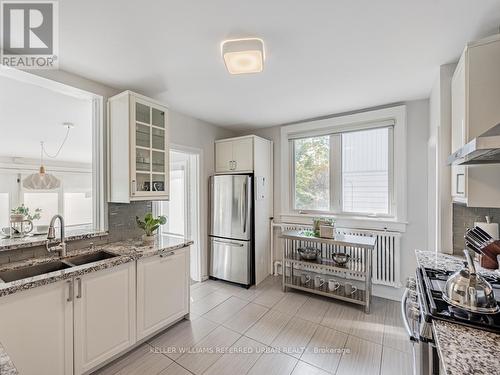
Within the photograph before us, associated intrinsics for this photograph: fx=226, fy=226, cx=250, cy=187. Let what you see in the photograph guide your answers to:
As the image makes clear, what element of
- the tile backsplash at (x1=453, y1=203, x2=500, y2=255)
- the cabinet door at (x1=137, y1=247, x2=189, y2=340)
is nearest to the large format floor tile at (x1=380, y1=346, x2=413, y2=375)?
the tile backsplash at (x1=453, y1=203, x2=500, y2=255)

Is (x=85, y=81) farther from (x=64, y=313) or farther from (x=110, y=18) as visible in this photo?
(x=64, y=313)

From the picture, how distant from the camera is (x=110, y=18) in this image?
4.54 ft

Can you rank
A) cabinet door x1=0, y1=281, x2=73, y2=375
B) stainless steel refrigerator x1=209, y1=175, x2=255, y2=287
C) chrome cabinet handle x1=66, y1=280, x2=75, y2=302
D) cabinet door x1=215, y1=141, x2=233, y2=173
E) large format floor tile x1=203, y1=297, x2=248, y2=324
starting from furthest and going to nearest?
cabinet door x1=215, y1=141, x2=233, y2=173 < stainless steel refrigerator x1=209, y1=175, x2=255, y2=287 < large format floor tile x1=203, y1=297, x2=248, y2=324 < chrome cabinet handle x1=66, y1=280, x2=75, y2=302 < cabinet door x1=0, y1=281, x2=73, y2=375

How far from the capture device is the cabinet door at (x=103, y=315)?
1576 millimetres

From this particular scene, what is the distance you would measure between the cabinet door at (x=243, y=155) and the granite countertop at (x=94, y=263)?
146cm

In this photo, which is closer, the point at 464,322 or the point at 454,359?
the point at 454,359

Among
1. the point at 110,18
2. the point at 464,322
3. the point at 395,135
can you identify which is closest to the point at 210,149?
the point at 110,18

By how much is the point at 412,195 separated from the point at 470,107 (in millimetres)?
1558

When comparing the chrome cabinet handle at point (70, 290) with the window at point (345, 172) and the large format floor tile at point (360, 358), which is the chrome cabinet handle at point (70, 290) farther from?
the window at point (345, 172)

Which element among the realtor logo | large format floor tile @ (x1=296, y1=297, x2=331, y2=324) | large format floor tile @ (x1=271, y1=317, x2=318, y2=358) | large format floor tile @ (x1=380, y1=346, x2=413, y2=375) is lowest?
large format floor tile @ (x1=296, y1=297, x2=331, y2=324)

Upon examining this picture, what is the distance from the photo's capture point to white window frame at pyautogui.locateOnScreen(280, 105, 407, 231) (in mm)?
2762

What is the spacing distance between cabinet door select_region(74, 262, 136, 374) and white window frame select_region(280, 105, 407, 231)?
2.41m

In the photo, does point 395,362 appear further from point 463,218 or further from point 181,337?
point 181,337

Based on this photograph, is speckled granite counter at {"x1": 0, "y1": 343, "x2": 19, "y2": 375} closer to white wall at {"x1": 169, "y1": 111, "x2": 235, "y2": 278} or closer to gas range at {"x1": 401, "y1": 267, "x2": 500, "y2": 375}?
gas range at {"x1": 401, "y1": 267, "x2": 500, "y2": 375}
